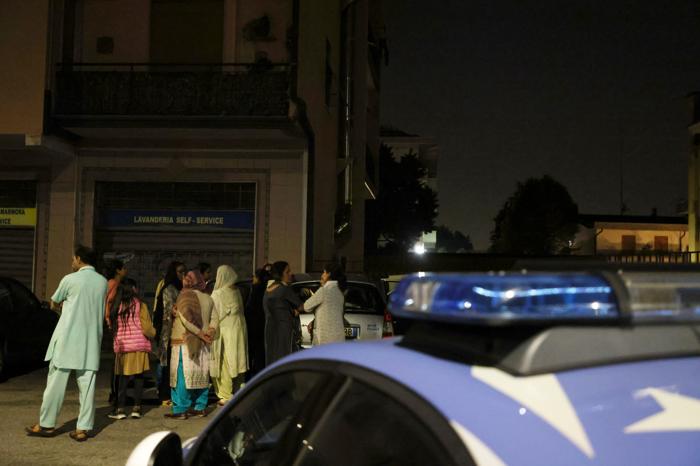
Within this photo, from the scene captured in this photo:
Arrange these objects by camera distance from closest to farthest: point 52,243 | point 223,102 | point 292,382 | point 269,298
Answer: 1. point 292,382
2. point 269,298
3. point 223,102
4. point 52,243

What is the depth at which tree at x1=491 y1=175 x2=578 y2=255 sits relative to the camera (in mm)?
65750

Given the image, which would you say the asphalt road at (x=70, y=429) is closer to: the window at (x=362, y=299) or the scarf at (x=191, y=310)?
the scarf at (x=191, y=310)

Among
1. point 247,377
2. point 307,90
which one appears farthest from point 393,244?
point 247,377

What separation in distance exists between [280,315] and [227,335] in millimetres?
682

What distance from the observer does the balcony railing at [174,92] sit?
16.4 m

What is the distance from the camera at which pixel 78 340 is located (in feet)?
23.6

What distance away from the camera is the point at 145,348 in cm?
864

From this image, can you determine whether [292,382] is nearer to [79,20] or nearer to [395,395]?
[395,395]

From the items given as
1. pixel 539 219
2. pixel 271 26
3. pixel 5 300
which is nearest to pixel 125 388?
pixel 5 300

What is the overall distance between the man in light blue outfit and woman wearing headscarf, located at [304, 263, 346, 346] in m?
2.47

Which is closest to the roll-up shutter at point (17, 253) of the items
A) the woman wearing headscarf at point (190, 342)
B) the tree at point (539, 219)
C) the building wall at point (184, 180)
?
the building wall at point (184, 180)

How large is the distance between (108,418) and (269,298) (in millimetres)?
2214

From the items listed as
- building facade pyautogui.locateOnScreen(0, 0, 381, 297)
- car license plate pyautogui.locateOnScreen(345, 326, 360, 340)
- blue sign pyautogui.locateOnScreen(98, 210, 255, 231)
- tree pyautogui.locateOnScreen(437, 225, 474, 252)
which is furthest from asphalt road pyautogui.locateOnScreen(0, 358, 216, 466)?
tree pyautogui.locateOnScreen(437, 225, 474, 252)

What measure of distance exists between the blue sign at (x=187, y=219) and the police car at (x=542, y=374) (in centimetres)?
1598
